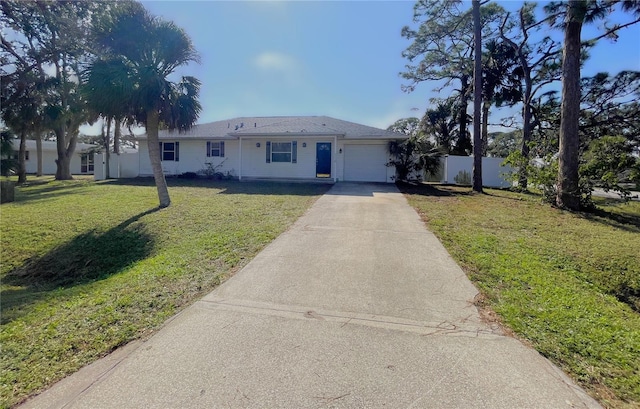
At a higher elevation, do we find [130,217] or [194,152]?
[194,152]

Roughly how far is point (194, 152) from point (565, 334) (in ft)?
64.5

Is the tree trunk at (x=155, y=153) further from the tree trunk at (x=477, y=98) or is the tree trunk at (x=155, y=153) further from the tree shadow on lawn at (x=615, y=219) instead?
the tree trunk at (x=477, y=98)

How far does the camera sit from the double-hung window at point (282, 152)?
58.9ft

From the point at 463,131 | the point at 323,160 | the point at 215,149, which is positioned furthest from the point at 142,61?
the point at 463,131

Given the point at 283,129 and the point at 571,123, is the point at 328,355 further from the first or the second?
the point at 283,129

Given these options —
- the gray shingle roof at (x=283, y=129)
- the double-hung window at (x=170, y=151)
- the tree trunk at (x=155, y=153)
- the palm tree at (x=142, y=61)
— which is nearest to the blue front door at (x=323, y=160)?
the gray shingle roof at (x=283, y=129)

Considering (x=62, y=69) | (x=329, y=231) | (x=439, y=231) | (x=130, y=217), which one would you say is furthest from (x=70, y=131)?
(x=439, y=231)

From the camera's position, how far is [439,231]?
7.15 m

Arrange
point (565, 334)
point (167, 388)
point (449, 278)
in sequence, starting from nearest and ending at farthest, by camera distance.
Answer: point (167, 388)
point (565, 334)
point (449, 278)

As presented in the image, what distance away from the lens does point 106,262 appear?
263 inches

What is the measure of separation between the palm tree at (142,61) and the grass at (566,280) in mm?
8467

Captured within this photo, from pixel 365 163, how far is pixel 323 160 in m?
2.35

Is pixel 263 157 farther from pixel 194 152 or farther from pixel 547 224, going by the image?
pixel 547 224

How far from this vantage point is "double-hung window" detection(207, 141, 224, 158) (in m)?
19.1
